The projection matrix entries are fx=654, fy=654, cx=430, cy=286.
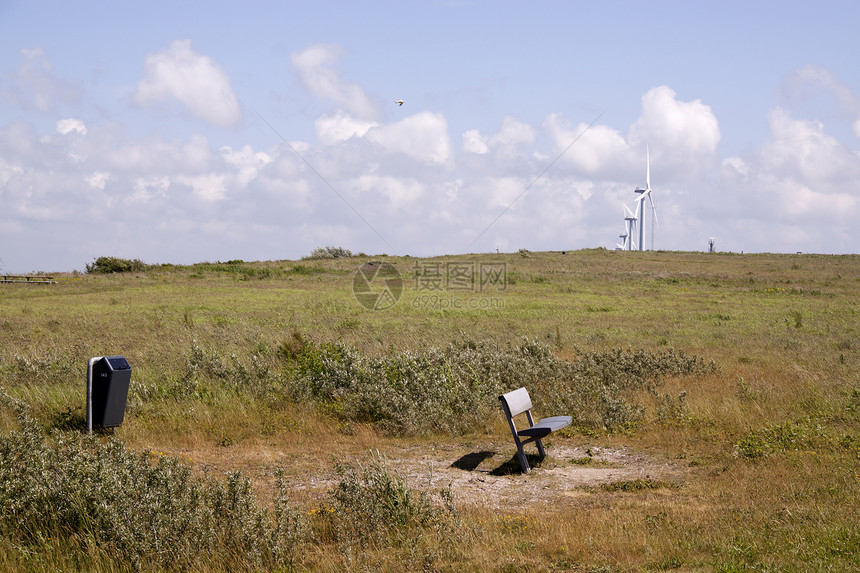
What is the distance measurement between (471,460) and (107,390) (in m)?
4.97

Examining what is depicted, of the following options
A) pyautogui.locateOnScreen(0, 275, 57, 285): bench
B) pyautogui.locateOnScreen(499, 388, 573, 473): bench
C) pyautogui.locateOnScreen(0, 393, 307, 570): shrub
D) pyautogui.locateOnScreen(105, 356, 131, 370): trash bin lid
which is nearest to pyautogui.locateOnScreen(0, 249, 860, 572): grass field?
pyautogui.locateOnScreen(0, 393, 307, 570): shrub

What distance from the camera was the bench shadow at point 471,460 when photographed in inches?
336

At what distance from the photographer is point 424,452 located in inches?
366

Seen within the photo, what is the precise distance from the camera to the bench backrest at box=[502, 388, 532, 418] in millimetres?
8511

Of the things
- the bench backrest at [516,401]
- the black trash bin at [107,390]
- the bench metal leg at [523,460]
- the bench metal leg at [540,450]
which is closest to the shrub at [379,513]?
the bench metal leg at [523,460]

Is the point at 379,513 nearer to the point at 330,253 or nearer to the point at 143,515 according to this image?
the point at 143,515

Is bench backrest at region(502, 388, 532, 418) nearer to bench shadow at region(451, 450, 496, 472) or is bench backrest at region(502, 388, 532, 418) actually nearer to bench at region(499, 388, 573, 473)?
bench at region(499, 388, 573, 473)

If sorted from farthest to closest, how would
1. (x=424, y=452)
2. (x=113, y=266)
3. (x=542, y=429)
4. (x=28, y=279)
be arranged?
(x=113, y=266)
(x=28, y=279)
(x=424, y=452)
(x=542, y=429)

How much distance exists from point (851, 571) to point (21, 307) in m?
31.2

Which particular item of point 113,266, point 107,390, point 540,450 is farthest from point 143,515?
point 113,266

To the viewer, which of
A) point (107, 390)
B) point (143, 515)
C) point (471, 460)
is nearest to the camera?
point (143, 515)

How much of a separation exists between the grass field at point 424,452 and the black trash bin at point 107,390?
19.3 inches

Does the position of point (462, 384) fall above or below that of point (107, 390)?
below

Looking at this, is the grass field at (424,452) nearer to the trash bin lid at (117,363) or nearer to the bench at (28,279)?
the trash bin lid at (117,363)
